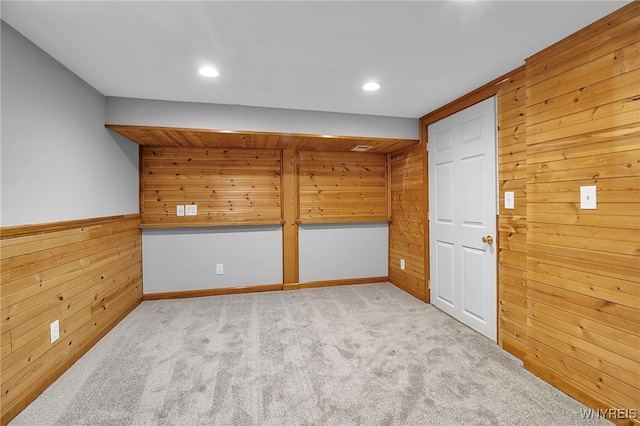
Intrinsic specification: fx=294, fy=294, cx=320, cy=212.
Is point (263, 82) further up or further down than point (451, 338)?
further up

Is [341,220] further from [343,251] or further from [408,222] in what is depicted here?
[408,222]

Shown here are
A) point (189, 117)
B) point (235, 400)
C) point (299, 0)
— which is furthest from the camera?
point (189, 117)

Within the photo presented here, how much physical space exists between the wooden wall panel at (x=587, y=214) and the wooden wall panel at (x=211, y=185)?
2847 mm

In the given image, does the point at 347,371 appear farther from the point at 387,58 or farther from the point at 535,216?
the point at 387,58

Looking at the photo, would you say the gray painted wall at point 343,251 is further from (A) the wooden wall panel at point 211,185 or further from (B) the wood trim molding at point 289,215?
(A) the wooden wall panel at point 211,185

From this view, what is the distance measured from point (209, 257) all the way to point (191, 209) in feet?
2.14

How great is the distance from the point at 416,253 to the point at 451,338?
1.26 metres

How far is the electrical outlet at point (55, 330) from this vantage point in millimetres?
1995

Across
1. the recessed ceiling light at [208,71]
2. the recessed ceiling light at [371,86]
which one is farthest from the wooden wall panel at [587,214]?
the recessed ceiling light at [208,71]

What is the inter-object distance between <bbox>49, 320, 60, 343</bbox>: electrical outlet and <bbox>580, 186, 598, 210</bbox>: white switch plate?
136 inches

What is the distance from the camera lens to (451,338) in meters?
2.58

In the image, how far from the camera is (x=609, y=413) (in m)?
1.60

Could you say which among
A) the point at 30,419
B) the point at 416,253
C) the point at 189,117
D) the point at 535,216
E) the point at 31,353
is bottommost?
the point at 30,419

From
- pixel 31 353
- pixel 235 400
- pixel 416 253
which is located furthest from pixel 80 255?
pixel 416 253
